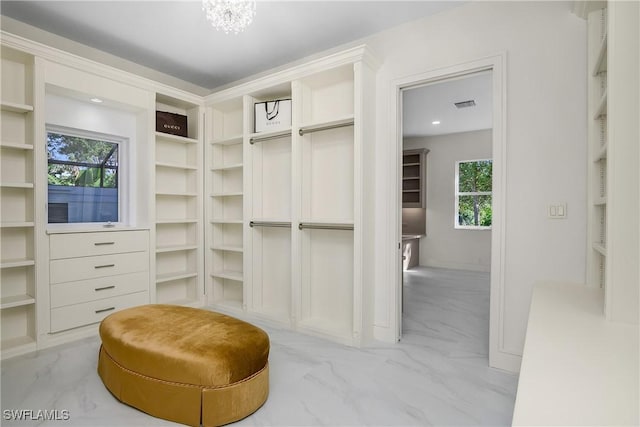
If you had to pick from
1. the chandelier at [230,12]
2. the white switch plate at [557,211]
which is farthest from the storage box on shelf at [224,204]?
the white switch plate at [557,211]

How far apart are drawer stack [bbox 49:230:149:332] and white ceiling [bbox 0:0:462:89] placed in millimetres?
1837

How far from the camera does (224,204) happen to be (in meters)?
4.16

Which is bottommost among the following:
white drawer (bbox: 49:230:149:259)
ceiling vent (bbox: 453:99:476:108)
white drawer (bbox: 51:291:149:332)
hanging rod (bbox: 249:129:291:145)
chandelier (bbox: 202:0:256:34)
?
white drawer (bbox: 51:291:149:332)

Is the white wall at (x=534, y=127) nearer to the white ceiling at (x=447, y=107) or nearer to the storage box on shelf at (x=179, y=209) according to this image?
the white ceiling at (x=447, y=107)

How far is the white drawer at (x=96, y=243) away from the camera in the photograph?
282cm

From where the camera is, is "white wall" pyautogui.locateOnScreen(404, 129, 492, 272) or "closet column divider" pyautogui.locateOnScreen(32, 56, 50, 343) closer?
"closet column divider" pyautogui.locateOnScreen(32, 56, 50, 343)

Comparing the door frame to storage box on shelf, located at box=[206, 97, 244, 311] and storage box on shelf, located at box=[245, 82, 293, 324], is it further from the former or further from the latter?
storage box on shelf, located at box=[206, 97, 244, 311]

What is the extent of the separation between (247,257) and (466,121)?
4.69m

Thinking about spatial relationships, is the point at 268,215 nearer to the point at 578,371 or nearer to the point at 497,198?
the point at 497,198

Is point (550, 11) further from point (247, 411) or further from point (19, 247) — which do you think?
point (19, 247)

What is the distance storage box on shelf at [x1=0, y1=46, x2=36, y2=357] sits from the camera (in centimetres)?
271

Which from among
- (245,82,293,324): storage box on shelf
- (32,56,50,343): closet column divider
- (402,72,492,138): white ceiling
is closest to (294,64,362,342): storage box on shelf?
(245,82,293,324): storage box on shelf

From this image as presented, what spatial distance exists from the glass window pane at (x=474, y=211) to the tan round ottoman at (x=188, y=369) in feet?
19.6

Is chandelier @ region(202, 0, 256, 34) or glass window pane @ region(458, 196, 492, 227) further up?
chandelier @ region(202, 0, 256, 34)
